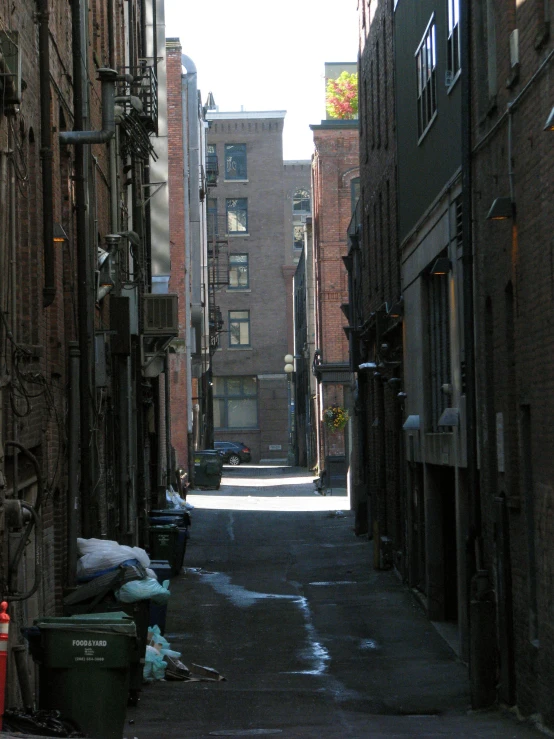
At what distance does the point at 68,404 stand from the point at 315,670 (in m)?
4.15

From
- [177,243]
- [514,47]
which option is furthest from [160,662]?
[177,243]

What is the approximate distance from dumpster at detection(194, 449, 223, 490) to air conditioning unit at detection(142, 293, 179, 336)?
20903 mm

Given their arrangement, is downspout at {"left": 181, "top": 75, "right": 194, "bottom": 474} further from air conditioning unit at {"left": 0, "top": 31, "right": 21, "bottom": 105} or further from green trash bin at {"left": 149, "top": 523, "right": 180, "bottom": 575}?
air conditioning unit at {"left": 0, "top": 31, "right": 21, "bottom": 105}

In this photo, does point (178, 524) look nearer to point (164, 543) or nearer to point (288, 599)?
point (164, 543)

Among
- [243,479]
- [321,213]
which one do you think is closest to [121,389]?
[321,213]

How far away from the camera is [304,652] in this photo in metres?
16.3

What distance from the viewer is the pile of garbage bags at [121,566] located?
13055mm

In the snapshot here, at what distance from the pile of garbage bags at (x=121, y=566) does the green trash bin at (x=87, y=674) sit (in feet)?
9.60

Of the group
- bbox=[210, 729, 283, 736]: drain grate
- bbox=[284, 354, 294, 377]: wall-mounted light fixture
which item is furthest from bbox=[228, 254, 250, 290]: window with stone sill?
bbox=[210, 729, 283, 736]: drain grate

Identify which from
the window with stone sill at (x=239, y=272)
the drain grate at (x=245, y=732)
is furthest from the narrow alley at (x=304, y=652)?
the window with stone sill at (x=239, y=272)

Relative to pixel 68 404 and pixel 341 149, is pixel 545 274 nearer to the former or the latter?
pixel 68 404

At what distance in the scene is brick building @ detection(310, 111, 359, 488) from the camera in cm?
4972

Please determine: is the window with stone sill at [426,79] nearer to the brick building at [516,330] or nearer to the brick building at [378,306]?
the brick building at [378,306]

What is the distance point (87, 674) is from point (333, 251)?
41.6 m
